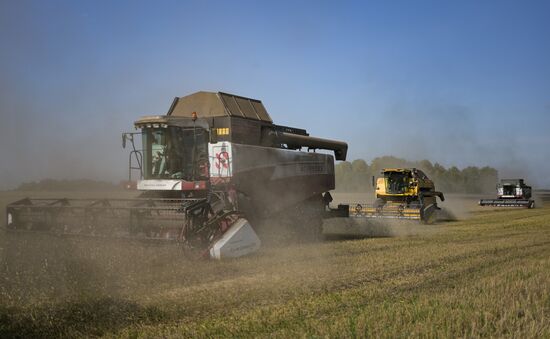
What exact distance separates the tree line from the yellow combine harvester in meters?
35.1

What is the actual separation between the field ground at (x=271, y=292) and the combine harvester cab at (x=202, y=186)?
0.46 m

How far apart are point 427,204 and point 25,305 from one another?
17.3 m

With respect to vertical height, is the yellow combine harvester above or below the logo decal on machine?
below

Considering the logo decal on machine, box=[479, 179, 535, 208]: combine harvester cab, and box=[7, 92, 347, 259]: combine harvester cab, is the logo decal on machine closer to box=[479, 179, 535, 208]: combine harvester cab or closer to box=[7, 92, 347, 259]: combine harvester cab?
box=[7, 92, 347, 259]: combine harvester cab

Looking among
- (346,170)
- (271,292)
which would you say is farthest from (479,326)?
(346,170)

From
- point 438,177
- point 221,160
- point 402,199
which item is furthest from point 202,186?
point 438,177

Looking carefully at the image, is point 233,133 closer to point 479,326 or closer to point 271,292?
point 271,292

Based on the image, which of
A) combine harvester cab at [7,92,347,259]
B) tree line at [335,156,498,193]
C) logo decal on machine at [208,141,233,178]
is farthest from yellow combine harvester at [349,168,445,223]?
tree line at [335,156,498,193]

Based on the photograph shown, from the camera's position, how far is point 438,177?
62.9 m

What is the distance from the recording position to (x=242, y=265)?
783 cm

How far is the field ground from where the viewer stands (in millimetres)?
4340

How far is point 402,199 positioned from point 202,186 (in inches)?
497

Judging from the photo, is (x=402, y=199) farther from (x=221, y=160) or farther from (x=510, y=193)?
(x=510, y=193)

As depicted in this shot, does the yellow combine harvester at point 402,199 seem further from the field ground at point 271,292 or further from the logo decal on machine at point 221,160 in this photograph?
the logo decal on machine at point 221,160
